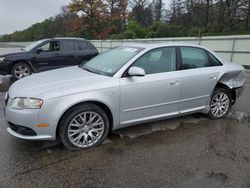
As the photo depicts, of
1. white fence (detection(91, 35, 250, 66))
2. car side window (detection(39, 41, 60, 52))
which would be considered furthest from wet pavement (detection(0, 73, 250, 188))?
white fence (detection(91, 35, 250, 66))

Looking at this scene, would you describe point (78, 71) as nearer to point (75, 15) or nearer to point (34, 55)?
point (34, 55)

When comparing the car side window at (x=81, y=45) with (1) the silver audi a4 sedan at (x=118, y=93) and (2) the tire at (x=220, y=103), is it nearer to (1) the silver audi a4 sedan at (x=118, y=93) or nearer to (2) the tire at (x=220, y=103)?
(1) the silver audi a4 sedan at (x=118, y=93)

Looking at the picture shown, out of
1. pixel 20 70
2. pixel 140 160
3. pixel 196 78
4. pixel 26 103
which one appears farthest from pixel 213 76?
pixel 20 70

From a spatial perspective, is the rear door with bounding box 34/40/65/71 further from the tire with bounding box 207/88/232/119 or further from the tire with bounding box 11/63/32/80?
the tire with bounding box 207/88/232/119

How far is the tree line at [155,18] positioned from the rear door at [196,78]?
80.9ft

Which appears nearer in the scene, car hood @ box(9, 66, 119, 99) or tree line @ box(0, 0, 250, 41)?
car hood @ box(9, 66, 119, 99)

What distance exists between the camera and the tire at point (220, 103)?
485 centimetres

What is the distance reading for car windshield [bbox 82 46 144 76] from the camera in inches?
155

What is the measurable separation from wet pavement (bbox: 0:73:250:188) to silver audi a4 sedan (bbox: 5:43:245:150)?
0.92ft

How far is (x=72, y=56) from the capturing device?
9.50 metres

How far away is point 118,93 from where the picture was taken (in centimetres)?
364

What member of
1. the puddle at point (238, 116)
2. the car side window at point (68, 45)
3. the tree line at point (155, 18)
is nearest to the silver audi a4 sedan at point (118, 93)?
the puddle at point (238, 116)

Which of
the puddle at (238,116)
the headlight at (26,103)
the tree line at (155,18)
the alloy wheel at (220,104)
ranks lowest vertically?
the puddle at (238,116)

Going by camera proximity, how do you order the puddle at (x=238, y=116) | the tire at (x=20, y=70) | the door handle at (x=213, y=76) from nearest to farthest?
1. the door handle at (x=213, y=76)
2. the puddle at (x=238, y=116)
3. the tire at (x=20, y=70)
